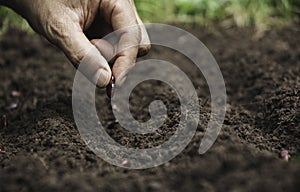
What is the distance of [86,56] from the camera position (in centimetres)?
183

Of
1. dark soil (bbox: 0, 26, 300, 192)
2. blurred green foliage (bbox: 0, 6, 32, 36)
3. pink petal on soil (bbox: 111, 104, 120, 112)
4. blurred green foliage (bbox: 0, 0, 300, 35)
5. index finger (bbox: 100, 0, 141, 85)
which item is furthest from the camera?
blurred green foliage (bbox: 0, 0, 300, 35)

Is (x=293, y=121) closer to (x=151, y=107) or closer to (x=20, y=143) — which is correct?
(x=151, y=107)

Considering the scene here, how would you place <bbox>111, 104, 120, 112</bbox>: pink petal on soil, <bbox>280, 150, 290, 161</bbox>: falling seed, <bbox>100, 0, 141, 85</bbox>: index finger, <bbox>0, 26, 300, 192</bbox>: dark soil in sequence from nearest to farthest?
1. <bbox>0, 26, 300, 192</bbox>: dark soil
2. <bbox>280, 150, 290, 161</bbox>: falling seed
3. <bbox>100, 0, 141, 85</bbox>: index finger
4. <bbox>111, 104, 120, 112</bbox>: pink petal on soil

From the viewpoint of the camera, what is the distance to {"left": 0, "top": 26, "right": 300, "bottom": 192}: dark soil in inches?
55.9

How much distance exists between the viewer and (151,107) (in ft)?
7.57

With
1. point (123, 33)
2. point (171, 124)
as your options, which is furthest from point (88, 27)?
point (171, 124)

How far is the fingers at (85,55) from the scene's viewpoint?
6.02 feet

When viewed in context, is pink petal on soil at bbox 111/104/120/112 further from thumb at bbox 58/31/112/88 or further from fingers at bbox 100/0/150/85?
thumb at bbox 58/31/112/88

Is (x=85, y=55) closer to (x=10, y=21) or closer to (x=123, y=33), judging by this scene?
(x=123, y=33)

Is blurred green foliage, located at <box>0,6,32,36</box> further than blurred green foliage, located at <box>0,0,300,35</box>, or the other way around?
blurred green foliage, located at <box>0,0,300,35</box>

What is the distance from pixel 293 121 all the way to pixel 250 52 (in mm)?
1168

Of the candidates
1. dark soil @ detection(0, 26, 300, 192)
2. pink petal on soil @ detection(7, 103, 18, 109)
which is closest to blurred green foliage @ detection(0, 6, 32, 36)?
dark soil @ detection(0, 26, 300, 192)

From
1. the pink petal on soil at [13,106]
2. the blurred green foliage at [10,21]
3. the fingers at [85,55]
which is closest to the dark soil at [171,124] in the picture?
the pink petal on soil at [13,106]

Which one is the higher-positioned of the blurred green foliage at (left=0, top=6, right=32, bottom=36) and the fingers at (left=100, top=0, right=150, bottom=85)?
the fingers at (left=100, top=0, right=150, bottom=85)
